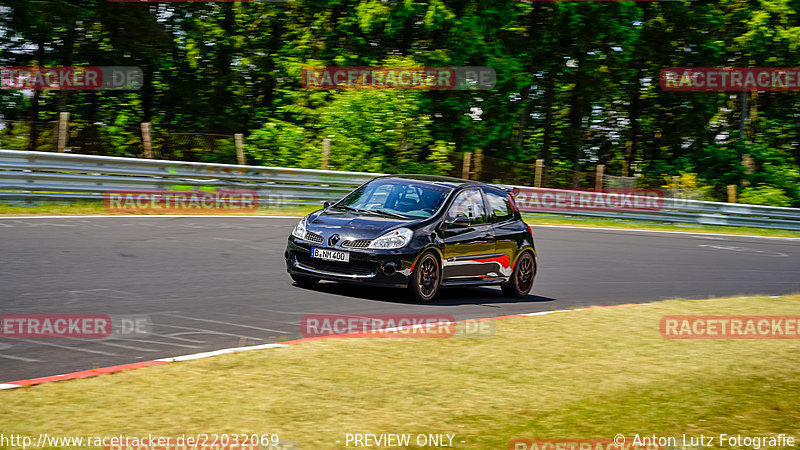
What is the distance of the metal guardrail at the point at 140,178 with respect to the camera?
55.1 feet

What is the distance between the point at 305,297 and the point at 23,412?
5408 millimetres

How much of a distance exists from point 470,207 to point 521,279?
53.2 inches

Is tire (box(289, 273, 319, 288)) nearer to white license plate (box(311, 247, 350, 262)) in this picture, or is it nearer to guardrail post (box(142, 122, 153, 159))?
white license plate (box(311, 247, 350, 262))

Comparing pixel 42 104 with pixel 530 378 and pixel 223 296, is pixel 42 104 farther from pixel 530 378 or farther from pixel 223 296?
pixel 530 378

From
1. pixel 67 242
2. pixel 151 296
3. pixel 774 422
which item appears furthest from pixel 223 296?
pixel 774 422

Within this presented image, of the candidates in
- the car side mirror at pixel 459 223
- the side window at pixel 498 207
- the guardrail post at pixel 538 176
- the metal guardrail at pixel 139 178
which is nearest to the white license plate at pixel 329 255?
the car side mirror at pixel 459 223

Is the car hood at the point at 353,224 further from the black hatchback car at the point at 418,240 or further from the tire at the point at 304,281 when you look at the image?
the tire at the point at 304,281

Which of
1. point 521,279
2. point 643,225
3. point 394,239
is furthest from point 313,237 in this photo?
point 643,225

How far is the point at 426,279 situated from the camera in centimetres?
1136

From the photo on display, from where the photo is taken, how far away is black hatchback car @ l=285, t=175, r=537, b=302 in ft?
36.0

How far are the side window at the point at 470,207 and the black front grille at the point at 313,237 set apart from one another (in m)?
1.67

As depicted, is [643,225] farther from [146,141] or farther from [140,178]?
[140,178]

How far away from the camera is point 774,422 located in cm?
646

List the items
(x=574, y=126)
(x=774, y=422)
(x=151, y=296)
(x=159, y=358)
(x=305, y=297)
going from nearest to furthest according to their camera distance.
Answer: (x=774, y=422) < (x=159, y=358) < (x=151, y=296) < (x=305, y=297) < (x=574, y=126)
